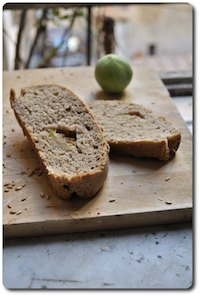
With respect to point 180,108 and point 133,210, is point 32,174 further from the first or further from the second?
point 180,108

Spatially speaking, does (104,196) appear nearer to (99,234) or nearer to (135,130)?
(99,234)

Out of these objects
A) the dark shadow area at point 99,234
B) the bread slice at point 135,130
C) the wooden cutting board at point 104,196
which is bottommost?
the dark shadow area at point 99,234

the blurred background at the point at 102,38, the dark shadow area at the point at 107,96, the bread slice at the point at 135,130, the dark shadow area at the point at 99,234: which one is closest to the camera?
the dark shadow area at the point at 99,234

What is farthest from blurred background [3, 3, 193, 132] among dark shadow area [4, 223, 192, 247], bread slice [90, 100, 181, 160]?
dark shadow area [4, 223, 192, 247]

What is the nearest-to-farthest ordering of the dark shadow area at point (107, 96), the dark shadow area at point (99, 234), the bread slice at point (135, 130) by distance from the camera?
the dark shadow area at point (99, 234) → the bread slice at point (135, 130) → the dark shadow area at point (107, 96)

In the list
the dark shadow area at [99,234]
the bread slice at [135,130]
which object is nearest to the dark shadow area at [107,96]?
the bread slice at [135,130]

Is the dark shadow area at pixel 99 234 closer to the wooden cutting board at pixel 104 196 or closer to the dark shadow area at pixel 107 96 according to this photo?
the wooden cutting board at pixel 104 196

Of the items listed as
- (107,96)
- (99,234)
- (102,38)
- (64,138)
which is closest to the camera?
(99,234)

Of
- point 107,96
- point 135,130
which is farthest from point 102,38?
point 135,130
